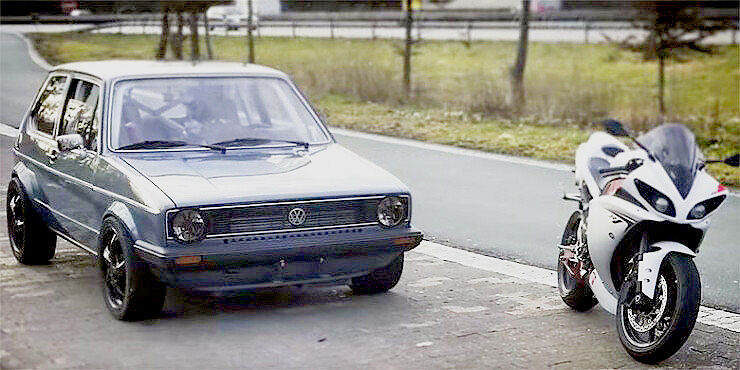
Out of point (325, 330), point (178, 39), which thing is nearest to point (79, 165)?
point (325, 330)

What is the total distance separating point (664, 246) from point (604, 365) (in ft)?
2.33

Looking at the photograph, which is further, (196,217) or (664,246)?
(196,217)

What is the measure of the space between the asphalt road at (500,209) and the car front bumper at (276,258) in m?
2.48

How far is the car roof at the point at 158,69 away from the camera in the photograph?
8188mm

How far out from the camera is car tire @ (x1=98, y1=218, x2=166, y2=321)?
6848mm

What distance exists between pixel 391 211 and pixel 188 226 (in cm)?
129

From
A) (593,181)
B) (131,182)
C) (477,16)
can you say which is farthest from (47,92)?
(477,16)

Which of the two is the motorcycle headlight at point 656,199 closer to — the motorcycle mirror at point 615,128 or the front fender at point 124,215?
the motorcycle mirror at point 615,128

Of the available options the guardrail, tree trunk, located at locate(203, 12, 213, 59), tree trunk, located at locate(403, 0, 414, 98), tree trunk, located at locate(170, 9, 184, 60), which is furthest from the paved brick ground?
the guardrail

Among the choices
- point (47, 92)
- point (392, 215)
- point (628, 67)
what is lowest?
point (628, 67)

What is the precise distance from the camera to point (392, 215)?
7.34 metres

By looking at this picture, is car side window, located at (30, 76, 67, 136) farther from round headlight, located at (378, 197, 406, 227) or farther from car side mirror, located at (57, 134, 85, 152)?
round headlight, located at (378, 197, 406, 227)

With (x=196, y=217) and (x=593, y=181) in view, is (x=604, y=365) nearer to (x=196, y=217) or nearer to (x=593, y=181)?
(x=593, y=181)

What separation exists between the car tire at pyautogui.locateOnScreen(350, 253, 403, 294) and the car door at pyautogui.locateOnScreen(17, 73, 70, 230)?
2075 millimetres
